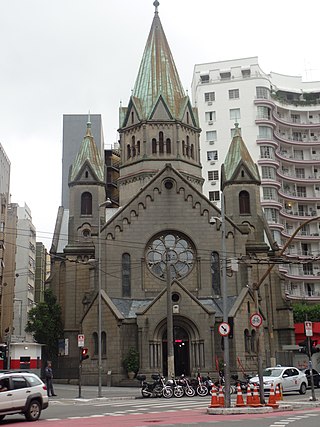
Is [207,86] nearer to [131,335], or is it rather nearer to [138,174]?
[138,174]

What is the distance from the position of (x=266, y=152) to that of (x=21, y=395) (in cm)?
6915

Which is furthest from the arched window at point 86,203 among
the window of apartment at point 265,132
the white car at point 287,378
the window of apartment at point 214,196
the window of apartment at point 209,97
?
the window of apartment at point 209,97

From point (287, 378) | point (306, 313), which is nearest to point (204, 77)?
point (306, 313)

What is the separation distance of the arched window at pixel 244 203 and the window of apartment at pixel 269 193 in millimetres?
27667

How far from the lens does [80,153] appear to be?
188 feet

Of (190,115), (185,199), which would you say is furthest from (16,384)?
(190,115)

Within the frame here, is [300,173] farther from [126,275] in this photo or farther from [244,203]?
[126,275]

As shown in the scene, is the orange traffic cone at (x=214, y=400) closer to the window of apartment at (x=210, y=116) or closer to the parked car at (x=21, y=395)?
the parked car at (x=21, y=395)

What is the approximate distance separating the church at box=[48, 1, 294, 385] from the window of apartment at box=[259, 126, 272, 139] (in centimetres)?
2667

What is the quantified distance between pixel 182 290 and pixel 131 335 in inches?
197

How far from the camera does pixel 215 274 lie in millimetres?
47844

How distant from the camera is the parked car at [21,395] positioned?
19.8 meters

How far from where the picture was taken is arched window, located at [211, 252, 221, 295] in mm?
47650

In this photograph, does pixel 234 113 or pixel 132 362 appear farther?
pixel 234 113
